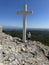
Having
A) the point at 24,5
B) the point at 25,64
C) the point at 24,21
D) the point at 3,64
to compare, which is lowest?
the point at 25,64

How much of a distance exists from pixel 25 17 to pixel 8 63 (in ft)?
15.4

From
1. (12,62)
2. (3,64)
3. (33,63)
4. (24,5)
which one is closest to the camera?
(3,64)

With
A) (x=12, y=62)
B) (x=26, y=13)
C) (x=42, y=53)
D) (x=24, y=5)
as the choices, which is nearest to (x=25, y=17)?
(x=26, y=13)

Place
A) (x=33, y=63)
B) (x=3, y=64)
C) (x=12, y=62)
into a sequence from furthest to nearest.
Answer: (x=33, y=63)
(x=12, y=62)
(x=3, y=64)

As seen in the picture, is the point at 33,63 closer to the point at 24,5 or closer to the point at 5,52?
the point at 5,52

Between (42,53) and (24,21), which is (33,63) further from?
(24,21)

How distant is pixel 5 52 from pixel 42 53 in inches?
120

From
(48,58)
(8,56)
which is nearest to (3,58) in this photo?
(8,56)

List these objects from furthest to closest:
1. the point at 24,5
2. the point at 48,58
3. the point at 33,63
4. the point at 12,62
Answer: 1. the point at 24,5
2. the point at 48,58
3. the point at 33,63
4. the point at 12,62

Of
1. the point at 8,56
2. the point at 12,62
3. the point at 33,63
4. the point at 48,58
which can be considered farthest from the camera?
the point at 48,58

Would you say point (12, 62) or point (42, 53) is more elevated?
point (12, 62)

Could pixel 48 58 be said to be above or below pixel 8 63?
below

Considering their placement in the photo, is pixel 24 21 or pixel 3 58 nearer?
pixel 3 58

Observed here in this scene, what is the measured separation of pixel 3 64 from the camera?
173 inches
